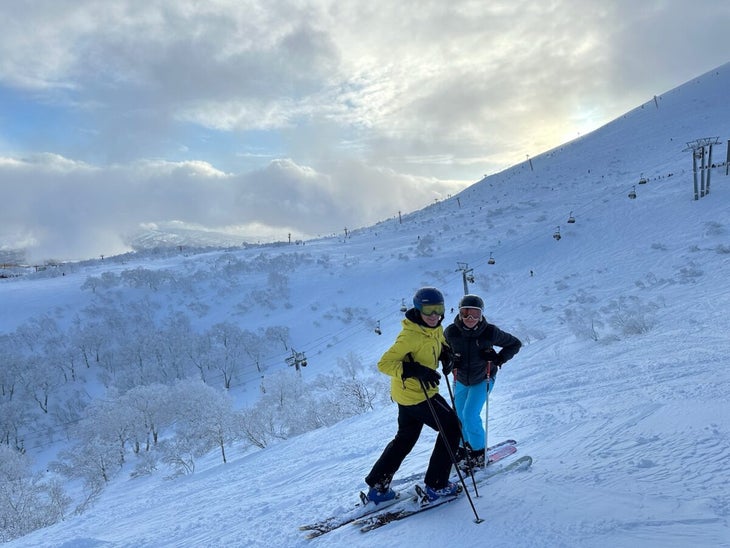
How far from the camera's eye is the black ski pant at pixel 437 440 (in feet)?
14.2

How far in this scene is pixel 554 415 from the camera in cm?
659

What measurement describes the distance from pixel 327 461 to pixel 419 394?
4488 millimetres

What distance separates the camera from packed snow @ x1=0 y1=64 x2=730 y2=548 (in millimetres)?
3764

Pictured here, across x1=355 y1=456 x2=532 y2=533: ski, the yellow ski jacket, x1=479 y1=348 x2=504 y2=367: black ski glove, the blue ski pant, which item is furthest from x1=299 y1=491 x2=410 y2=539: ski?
x1=479 y1=348 x2=504 y2=367: black ski glove

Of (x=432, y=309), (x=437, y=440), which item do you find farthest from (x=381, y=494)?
(x=432, y=309)

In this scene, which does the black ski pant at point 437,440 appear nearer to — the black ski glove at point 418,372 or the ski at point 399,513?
the ski at point 399,513

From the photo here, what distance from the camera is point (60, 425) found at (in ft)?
121

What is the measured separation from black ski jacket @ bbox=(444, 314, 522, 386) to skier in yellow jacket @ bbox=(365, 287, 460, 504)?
46cm

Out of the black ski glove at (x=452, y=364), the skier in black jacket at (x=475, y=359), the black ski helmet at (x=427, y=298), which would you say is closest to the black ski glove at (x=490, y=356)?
the skier in black jacket at (x=475, y=359)

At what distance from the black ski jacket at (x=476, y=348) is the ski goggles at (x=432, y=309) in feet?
2.55

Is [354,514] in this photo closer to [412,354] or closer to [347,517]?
[347,517]

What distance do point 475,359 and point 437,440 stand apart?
1023mm

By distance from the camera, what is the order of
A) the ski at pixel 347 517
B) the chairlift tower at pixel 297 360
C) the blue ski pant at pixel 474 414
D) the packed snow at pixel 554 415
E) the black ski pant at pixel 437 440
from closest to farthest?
the packed snow at pixel 554 415 → the black ski pant at pixel 437 440 → the ski at pixel 347 517 → the blue ski pant at pixel 474 414 → the chairlift tower at pixel 297 360

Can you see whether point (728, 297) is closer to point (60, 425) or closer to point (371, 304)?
point (371, 304)
